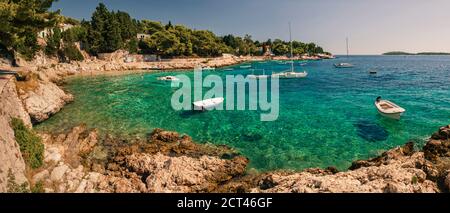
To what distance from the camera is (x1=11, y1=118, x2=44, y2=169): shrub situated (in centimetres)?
1556

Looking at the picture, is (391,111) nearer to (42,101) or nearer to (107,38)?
(42,101)

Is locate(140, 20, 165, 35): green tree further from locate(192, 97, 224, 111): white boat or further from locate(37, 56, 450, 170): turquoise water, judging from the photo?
locate(192, 97, 224, 111): white boat

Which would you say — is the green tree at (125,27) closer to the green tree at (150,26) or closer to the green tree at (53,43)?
the green tree at (150,26)

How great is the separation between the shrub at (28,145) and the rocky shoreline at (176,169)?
46cm

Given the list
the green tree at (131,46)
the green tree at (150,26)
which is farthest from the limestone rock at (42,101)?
the green tree at (150,26)

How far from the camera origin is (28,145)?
53.2 ft

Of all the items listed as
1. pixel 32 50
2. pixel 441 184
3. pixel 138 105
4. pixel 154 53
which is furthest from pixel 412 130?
pixel 154 53

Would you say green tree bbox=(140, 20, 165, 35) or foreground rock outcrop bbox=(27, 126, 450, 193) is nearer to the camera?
foreground rock outcrop bbox=(27, 126, 450, 193)

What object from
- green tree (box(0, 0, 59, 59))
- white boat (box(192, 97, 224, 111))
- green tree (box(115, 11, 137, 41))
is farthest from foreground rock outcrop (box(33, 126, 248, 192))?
green tree (box(115, 11, 137, 41))

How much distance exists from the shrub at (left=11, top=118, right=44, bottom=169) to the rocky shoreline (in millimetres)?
465

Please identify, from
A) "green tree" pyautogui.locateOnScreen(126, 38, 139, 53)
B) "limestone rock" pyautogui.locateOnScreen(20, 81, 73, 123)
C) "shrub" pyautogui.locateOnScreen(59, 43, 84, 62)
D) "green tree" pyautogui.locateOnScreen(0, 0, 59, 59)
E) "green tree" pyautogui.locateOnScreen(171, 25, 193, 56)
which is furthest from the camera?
"green tree" pyautogui.locateOnScreen(171, 25, 193, 56)
